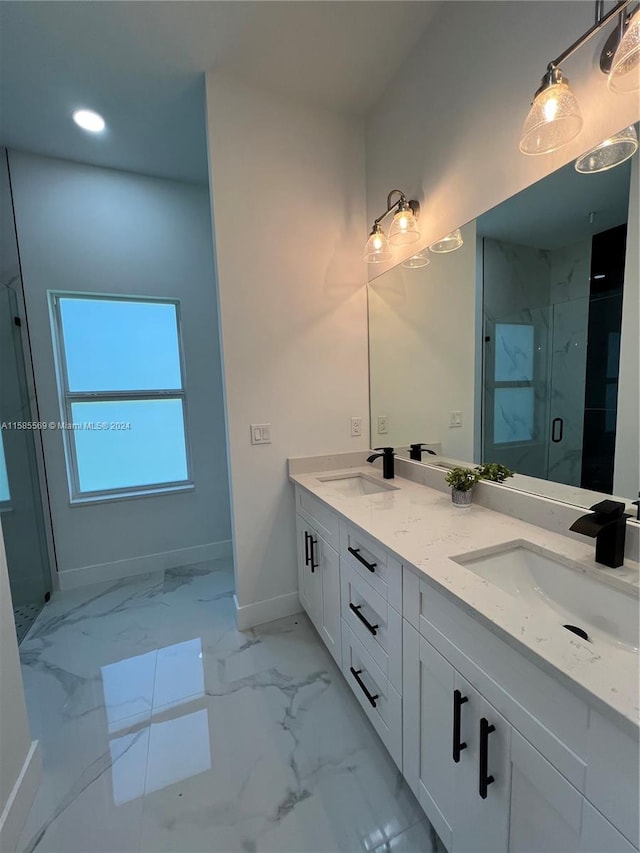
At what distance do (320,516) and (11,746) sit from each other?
131 cm

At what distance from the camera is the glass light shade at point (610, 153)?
922 mm

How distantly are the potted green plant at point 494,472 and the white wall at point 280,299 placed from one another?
89 centimetres

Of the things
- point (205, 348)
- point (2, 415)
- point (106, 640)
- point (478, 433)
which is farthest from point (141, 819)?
point (205, 348)

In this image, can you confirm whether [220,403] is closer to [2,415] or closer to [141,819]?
[2,415]

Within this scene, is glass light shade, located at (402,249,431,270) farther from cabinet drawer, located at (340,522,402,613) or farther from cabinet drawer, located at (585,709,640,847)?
cabinet drawer, located at (585,709,640,847)

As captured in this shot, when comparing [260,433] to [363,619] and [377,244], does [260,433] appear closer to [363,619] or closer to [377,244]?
[363,619]

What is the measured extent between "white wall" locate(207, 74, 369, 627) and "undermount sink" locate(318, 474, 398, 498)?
0.69 ft

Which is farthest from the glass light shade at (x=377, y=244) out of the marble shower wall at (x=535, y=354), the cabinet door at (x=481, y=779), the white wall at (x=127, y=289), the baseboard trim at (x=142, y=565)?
the baseboard trim at (x=142, y=565)

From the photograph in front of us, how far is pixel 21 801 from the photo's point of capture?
1.13 m

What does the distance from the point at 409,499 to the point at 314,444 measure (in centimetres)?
73

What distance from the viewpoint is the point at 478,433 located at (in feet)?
5.07

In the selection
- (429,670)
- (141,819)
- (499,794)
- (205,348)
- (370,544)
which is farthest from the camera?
(205,348)

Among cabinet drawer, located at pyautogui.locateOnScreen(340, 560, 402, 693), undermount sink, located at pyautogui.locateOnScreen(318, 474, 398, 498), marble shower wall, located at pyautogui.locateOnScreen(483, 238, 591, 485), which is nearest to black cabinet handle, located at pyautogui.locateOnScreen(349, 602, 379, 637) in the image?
cabinet drawer, located at pyautogui.locateOnScreen(340, 560, 402, 693)

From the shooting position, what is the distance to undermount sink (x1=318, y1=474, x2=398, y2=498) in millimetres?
1915
